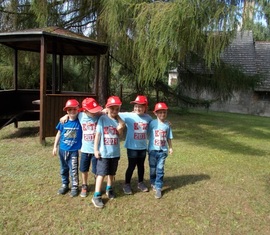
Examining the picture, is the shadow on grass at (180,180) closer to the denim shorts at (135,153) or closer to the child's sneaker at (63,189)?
the denim shorts at (135,153)

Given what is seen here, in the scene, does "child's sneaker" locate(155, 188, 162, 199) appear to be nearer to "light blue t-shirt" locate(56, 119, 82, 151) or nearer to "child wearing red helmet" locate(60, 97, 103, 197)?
"child wearing red helmet" locate(60, 97, 103, 197)

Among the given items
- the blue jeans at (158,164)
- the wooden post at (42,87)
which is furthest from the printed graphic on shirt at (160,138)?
the wooden post at (42,87)

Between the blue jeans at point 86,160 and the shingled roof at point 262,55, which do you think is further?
the shingled roof at point 262,55

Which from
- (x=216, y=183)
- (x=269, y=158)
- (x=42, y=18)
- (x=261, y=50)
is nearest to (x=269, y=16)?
(x=269, y=158)

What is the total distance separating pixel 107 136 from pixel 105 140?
55mm

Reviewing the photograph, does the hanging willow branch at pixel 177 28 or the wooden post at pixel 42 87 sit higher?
the hanging willow branch at pixel 177 28

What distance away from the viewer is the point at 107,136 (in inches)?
141

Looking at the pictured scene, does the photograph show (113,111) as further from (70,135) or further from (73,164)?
(73,164)

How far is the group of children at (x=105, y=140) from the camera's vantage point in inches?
141

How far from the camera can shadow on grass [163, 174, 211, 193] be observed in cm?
438

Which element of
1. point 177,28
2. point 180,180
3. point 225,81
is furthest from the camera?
point 225,81

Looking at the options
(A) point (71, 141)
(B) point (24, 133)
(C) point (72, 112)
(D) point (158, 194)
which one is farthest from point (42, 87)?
(D) point (158, 194)

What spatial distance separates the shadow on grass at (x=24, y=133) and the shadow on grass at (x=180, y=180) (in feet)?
14.8

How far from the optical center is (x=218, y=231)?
319 centimetres
